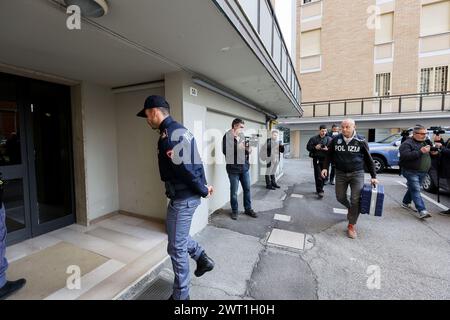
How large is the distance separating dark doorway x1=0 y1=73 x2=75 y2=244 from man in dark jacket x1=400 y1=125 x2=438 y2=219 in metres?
5.78

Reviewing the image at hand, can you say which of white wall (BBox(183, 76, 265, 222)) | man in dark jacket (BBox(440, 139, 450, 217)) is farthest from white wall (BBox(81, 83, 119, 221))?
man in dark jacket (BBox(440, 139, 450, 217))

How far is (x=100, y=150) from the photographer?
371 centimetres

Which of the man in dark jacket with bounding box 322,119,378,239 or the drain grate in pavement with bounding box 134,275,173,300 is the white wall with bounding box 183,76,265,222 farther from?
the man in dark jacket with bounding box 322,119,378,239

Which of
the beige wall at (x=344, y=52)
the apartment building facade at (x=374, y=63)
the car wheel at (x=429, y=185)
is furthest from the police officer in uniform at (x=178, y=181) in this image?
the beige wall at (x=344, y=52)

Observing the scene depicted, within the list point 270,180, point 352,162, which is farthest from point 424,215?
point 270,180

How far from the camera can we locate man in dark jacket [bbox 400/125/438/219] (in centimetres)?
386

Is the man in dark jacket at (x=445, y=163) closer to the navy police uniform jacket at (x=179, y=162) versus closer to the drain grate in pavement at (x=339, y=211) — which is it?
the drain grate in pavement at (x=339, y=211)

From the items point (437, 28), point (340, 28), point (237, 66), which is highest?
point (340, 28)

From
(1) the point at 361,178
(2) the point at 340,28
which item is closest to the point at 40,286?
(1) the point at 361,178

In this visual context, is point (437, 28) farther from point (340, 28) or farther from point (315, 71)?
point (315, 71)

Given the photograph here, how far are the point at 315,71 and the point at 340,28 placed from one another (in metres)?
2.67

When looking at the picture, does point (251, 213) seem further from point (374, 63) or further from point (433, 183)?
point (374, 63)
